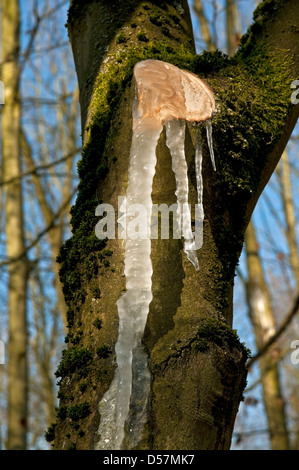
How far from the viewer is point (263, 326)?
6.95m

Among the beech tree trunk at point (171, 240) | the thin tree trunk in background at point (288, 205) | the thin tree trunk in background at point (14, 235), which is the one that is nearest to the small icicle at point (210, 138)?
the beech tree trunk at point (171, 240)

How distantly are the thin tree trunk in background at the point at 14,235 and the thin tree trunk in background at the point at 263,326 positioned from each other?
9.25 ft

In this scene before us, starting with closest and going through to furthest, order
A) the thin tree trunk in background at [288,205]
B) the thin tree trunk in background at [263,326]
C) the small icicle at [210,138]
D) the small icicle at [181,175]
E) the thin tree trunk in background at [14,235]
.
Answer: the small icicle at [181,175]
the small icicle at [210,138]
the thin tree trunk in background at [14,235]
the thin tree trunk in background at [263,326]
the thin tree trunk in background at [288,205]

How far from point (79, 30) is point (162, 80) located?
639 mm

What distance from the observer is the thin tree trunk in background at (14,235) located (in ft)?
16.0

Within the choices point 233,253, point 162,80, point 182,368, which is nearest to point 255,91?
point 162,80

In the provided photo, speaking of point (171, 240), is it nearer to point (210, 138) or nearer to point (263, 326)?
point (210, 138)

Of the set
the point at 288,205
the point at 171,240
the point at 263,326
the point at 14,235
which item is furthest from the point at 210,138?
the point at 288,205

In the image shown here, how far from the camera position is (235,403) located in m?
1.25

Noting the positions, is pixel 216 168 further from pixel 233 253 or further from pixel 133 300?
pixel 133 300

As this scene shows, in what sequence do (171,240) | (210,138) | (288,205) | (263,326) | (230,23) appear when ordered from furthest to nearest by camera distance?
(288,205) → (230,23) → (263,326) → (210,138) → (171,240)

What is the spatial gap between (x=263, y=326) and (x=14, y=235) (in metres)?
3.41

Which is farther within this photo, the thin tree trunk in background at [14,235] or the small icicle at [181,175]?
the thin tree trunk in background at [14,235]

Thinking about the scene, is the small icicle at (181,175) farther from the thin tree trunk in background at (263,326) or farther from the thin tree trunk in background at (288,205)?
the thin tree trunk in background at (288,205)
